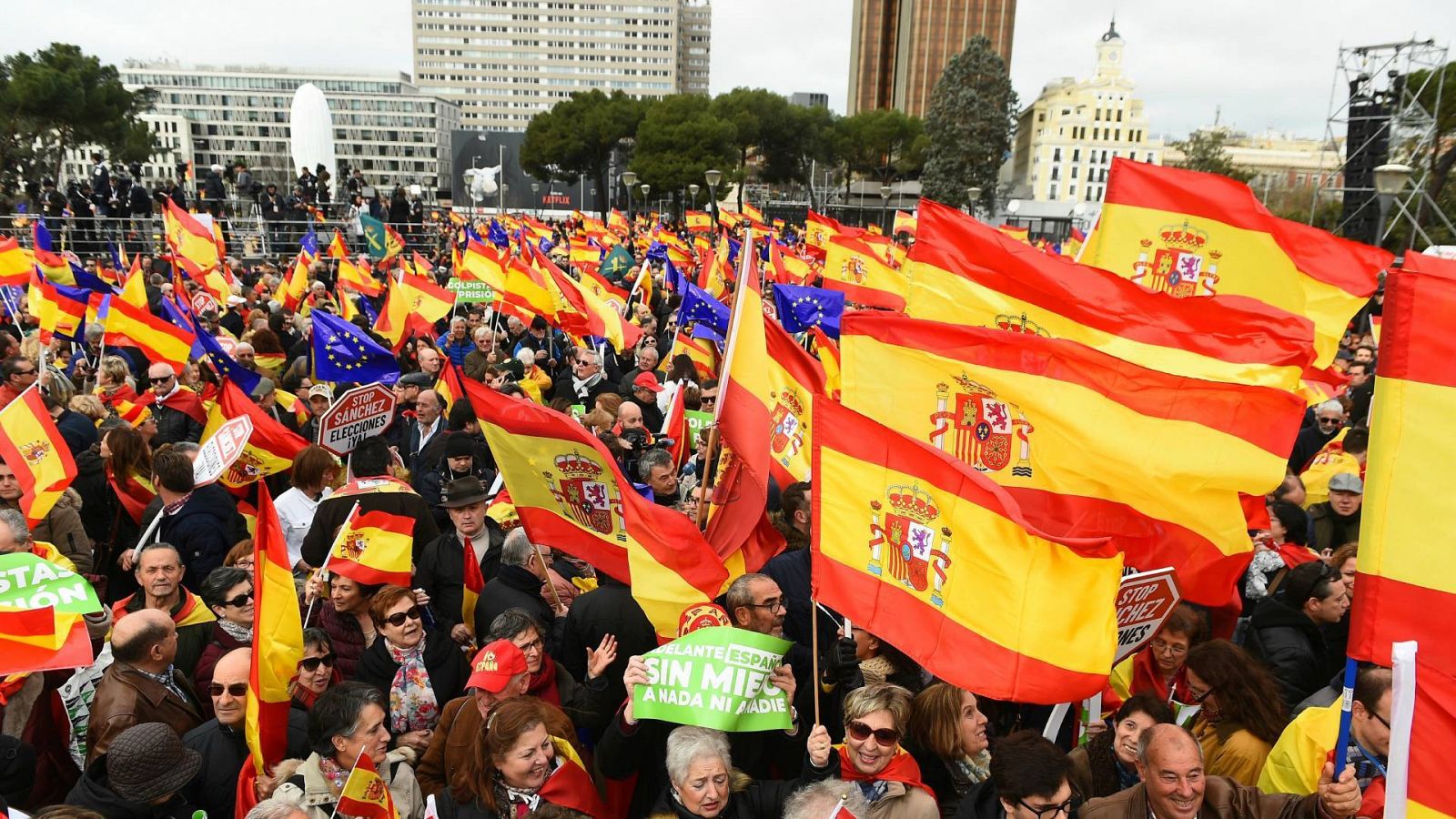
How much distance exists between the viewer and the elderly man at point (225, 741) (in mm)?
3969

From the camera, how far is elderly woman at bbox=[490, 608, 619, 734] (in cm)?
435

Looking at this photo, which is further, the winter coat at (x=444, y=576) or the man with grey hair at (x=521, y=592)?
the winter coat at (x=444, y=576)

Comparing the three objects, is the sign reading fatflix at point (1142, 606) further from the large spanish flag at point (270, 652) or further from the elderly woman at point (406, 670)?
the large spanish flag at point (270, 652)

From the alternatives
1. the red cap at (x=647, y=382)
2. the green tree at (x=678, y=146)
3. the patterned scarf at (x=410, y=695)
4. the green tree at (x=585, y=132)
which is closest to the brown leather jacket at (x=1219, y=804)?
the patterned scarf at (x=410, y=695)

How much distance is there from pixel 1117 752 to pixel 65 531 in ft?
19.8

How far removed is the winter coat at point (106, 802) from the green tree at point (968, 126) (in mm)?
78094

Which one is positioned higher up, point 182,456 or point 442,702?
point 182,456

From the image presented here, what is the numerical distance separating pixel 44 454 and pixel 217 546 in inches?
48.2

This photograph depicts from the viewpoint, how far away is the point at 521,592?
5301 millimetres

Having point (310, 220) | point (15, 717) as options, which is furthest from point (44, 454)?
point (310, 220)

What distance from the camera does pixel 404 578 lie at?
531cm

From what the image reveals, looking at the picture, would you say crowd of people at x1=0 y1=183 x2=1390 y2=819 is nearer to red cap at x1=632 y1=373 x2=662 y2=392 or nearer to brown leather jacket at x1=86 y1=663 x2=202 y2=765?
brown leather jacket at x1=86 y1=663 x2=202 y2=765

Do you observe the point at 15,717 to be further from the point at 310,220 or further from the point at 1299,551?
the point at 310,220

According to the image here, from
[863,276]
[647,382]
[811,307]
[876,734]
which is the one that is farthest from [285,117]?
[876,734]
